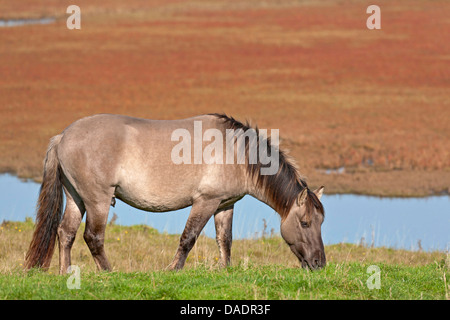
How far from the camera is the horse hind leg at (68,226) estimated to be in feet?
27.2

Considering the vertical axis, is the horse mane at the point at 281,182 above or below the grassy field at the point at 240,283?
above

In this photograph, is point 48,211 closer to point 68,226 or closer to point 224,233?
point 68,226

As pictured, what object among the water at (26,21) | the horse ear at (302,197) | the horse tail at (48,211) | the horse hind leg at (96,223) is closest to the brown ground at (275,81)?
the water at (26,21)

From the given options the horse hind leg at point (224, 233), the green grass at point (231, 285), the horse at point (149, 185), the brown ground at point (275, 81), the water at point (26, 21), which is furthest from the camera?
the water at point (26, 21)

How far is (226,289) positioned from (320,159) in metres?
16.7

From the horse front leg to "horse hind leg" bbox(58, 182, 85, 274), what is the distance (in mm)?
1437

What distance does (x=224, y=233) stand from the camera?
8.74 meters

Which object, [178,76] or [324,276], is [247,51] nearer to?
[178,76]

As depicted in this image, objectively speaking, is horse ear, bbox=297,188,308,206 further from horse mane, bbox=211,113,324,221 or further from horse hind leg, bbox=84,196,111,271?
horse hind leg, bbox=84,196,111,271

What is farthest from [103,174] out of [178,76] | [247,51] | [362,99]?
[247,51]

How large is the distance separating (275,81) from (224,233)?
2691 centimetres

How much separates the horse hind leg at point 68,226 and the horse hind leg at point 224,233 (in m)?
1.91

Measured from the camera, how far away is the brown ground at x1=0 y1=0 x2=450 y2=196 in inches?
902

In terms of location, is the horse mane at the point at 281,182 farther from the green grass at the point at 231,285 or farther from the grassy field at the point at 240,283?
the green grass at the point at 231,285
